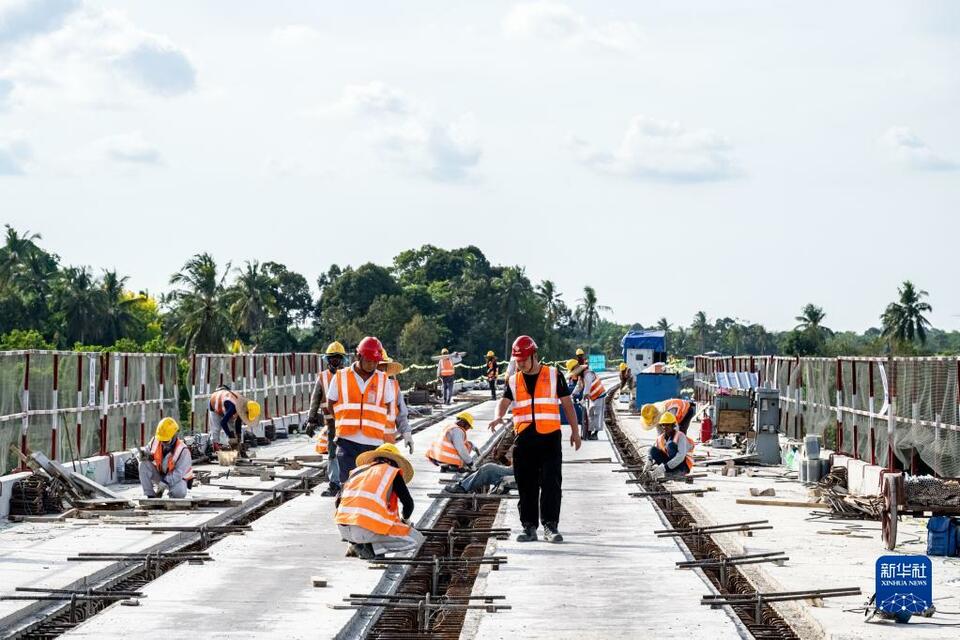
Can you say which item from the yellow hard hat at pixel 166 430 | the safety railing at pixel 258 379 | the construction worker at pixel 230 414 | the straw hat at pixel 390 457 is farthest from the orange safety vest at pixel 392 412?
the safety railing at pixel 258 379

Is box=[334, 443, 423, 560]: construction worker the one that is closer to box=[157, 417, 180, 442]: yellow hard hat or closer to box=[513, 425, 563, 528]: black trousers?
box=[513, 425, 563, 528]: black trousers

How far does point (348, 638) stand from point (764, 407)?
17.9 m

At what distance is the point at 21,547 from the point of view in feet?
49.5

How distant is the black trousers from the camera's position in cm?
1503

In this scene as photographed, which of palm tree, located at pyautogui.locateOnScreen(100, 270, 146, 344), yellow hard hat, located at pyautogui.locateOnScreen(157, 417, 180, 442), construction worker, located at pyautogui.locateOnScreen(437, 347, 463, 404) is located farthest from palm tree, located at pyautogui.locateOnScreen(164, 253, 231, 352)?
yellow hard hat, located at pyautogui.locateOnScreen(157, 417, 180, 442)

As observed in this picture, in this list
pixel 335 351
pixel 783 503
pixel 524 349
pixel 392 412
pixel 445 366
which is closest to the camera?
pixel 524 349

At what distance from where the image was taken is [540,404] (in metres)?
15.0

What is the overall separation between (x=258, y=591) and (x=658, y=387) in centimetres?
3447

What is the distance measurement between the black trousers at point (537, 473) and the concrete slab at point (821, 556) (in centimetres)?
178

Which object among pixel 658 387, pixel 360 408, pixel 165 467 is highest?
pixel 360 408

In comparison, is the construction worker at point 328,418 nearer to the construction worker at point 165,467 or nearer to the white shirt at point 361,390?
the white shirt at point 361,390

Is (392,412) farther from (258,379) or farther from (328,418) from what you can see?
(258,379)

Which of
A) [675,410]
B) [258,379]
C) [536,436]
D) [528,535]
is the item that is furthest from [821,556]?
[258,379]

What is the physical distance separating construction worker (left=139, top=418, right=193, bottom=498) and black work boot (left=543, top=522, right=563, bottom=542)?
578 cm
